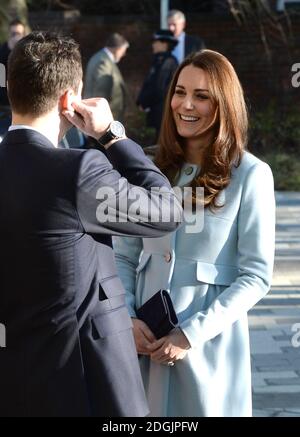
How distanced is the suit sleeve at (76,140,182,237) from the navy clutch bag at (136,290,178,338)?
1.67 feet

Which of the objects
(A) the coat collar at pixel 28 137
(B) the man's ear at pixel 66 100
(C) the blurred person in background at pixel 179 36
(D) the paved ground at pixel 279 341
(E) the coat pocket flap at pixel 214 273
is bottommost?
(D) the paved ground at pixel 279 341

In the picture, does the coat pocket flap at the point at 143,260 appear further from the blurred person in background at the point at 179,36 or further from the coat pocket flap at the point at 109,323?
the blurred person in background at the point at 179,36

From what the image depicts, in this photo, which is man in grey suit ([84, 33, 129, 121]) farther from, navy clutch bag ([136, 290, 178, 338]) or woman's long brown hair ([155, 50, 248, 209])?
navy clutch bag ([136, 290, 178, 338])

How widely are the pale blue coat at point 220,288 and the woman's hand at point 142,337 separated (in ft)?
0.25

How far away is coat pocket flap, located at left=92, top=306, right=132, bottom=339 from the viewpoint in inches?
104

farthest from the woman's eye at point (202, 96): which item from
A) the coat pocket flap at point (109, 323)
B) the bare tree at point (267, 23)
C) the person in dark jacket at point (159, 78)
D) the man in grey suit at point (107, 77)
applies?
the bare tree at point (267, 23)

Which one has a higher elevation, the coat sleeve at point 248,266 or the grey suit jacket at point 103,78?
the grey suit jacket at point 103,78

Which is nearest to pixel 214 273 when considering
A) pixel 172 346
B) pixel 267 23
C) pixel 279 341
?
pixel 172 346

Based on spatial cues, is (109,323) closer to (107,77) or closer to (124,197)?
(124,197)

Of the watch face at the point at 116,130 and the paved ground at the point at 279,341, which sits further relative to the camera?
the paved ground at the point at 279,341

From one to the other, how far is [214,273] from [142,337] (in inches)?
12.9

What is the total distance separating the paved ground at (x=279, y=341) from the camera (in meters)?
5.39

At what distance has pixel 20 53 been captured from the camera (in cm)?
266

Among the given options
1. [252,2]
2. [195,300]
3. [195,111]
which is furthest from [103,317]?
[252,2]
